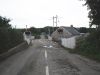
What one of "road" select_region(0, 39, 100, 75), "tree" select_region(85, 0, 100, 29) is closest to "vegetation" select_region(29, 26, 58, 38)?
"tree" select_region(85, 0, 100, 29)

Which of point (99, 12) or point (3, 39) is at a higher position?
point (99, 12)

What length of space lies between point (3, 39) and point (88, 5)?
9890 mm

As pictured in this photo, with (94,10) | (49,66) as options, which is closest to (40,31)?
(94,10)

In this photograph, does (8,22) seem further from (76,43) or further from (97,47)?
(97,47)

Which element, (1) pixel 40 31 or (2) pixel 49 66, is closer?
(2) pixel 49 66

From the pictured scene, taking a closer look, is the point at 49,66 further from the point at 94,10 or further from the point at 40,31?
the point at 40,31

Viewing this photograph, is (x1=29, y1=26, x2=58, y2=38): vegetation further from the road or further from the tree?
the road

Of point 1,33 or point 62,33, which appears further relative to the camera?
point 62,33

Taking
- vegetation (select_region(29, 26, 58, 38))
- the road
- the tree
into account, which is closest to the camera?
the road

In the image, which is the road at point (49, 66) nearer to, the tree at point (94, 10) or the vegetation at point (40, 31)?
the tree at point (94, 10)

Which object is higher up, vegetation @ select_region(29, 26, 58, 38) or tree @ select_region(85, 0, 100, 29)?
tree @ select_region(85, 0, 100, 29)

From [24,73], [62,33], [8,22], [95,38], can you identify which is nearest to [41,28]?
[62,33]

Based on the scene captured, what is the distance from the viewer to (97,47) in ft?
81.4

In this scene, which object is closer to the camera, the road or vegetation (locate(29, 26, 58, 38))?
the road
